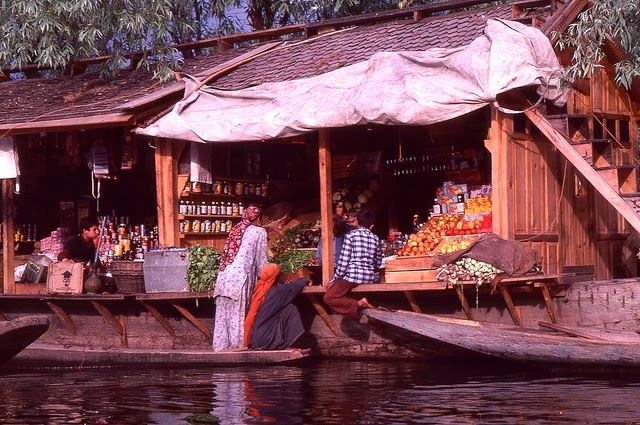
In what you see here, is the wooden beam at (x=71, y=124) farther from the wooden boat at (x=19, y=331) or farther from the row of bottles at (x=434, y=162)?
the row of bottles at (x=434, y=162)

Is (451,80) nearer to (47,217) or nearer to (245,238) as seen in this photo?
(245,238)

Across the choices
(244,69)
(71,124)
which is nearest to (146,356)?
(71,124)

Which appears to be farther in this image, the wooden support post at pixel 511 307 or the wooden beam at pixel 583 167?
the wooden support post at pixel 511 307

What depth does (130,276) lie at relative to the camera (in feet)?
48.5

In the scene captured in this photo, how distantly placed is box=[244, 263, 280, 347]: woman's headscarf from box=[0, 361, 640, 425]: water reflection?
1.77 feet

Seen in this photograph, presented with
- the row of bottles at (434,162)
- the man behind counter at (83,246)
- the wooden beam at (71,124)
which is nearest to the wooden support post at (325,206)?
the row of bottles at (434,162)

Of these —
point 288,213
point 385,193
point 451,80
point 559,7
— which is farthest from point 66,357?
point 559,7

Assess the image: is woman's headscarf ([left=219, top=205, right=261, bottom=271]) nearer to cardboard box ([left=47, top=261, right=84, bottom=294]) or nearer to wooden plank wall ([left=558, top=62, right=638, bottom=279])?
cardboard box ([left=47, top=261, right=84, bottom=294])

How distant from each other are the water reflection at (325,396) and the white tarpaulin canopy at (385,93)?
2.93 m

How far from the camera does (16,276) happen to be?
54.0 feet

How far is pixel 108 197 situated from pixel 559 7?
7826mm

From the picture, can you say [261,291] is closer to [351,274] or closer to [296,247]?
[351,274]

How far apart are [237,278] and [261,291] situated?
341 mm

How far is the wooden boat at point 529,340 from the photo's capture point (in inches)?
444
